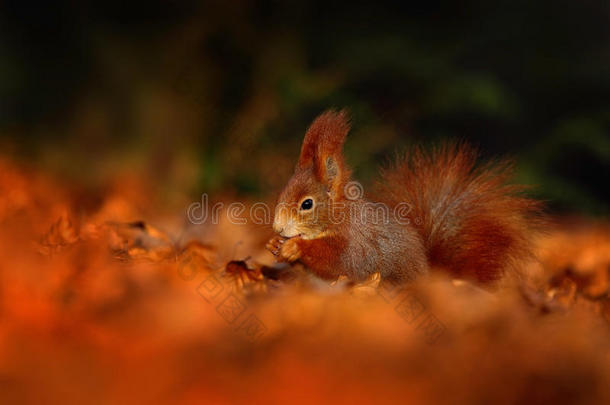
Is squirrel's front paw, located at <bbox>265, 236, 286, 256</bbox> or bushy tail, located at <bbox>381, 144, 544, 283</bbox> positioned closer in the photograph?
squirrel's front paw, located at <bbox>265, 236, 286, 256</bbox>

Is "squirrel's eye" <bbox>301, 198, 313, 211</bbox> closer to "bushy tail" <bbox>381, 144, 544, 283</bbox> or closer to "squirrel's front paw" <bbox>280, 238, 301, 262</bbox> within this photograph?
"squirrel's front paw" <bbox>280, 238, 301, 262</bbox>

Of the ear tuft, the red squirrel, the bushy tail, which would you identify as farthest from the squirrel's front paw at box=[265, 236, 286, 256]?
the bushy tail

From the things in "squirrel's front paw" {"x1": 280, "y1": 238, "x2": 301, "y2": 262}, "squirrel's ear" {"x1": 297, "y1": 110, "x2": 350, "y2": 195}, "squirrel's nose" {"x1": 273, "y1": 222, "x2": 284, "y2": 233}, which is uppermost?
"squirrel's ear" {"x1": 297, "y1": 110, "x2": 350, "y2": 195}

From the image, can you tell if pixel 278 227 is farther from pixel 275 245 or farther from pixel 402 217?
pixel 402 217

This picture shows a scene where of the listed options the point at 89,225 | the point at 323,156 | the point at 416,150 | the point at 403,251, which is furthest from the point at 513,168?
the point at 89,225

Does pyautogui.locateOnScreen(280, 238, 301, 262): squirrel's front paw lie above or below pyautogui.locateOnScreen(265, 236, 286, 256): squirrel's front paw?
below

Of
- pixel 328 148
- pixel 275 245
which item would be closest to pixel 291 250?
pixel 275 245
